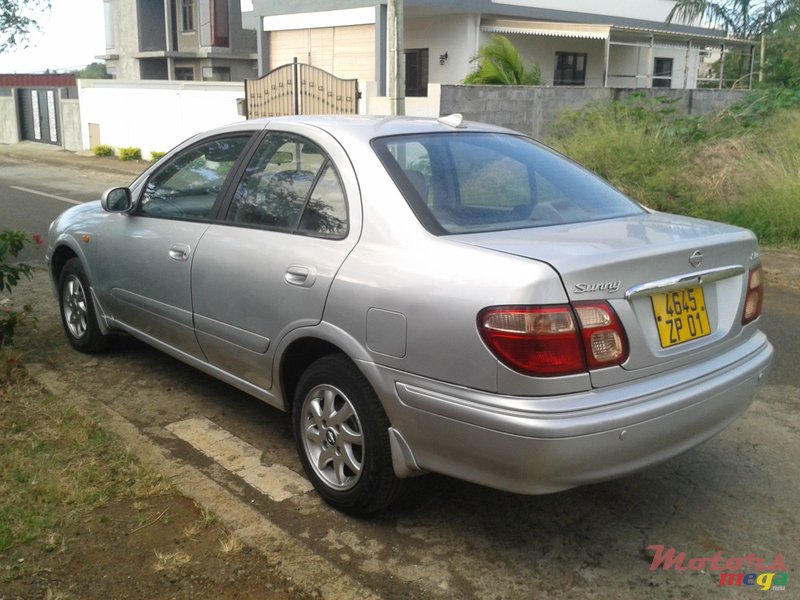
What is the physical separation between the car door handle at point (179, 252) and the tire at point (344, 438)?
1117 mm

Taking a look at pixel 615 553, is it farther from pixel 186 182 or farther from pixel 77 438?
pixel 186 182

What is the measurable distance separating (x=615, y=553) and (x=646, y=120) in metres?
10.9

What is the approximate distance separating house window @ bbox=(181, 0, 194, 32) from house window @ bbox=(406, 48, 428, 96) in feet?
45.8

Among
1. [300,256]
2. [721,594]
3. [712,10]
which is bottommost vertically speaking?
[721,594]

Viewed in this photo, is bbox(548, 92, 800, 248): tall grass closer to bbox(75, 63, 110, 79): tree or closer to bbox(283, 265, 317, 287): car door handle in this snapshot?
bbox(283, 265, 317, 287): car door handle

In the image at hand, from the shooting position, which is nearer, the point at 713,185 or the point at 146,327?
the point at 146,327

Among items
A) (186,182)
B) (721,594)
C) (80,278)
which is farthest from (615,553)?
(80,278)

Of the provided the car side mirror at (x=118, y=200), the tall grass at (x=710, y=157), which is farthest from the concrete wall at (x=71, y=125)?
the car side mirror at (x=118, y=200)

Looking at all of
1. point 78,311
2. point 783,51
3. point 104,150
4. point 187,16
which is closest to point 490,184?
point 78,311

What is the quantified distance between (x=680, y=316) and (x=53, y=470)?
276cm

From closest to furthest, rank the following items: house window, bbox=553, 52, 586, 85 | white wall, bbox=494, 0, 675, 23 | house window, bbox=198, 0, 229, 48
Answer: white wall, bbox=494, 0, 675, 23 < house window, bbox=553, 52, 586, 85 < house window, bbox=198, 0, 229, 48

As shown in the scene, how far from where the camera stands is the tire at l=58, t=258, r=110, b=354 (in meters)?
5.66

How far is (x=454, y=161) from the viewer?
4.04 metres

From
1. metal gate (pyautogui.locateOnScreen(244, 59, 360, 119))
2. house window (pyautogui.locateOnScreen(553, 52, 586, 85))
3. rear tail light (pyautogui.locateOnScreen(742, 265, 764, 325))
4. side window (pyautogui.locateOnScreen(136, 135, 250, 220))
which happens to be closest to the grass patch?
side window (pyautogui.locateOnScreen(136, 135, 250, 220))
